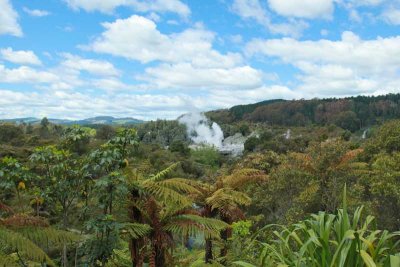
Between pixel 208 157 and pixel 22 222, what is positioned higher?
pixel 22 222

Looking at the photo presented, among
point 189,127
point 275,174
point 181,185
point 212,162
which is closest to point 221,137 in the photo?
point 189,127

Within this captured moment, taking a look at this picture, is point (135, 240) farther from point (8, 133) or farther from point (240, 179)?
point (8, 133)

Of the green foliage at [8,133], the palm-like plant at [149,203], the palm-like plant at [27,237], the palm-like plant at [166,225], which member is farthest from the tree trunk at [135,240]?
the green foliage at [8,133]

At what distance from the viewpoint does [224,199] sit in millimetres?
8648

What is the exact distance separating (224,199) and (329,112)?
363ft

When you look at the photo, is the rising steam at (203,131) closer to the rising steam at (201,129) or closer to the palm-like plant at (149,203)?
the rising steam at (201,129)

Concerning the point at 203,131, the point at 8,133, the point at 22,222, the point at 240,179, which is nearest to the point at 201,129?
the point at 203,131

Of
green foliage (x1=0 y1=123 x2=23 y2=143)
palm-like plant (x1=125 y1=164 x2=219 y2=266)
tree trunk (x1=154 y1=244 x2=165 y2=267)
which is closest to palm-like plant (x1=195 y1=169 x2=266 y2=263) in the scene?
tree trunk (x1=154 y1=244 x2=165 y2=267)

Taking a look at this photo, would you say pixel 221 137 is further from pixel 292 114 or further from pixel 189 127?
pixel 292 114

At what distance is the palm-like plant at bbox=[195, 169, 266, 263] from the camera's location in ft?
28.2

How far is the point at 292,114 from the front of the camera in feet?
399

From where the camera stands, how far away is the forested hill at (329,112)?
325 ft

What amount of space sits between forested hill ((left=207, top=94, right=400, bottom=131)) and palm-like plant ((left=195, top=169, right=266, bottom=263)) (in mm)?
91065

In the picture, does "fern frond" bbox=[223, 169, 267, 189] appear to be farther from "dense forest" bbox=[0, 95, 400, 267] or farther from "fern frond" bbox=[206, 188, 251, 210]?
"fern frond" bbox=[206, 188, 251, 210]
